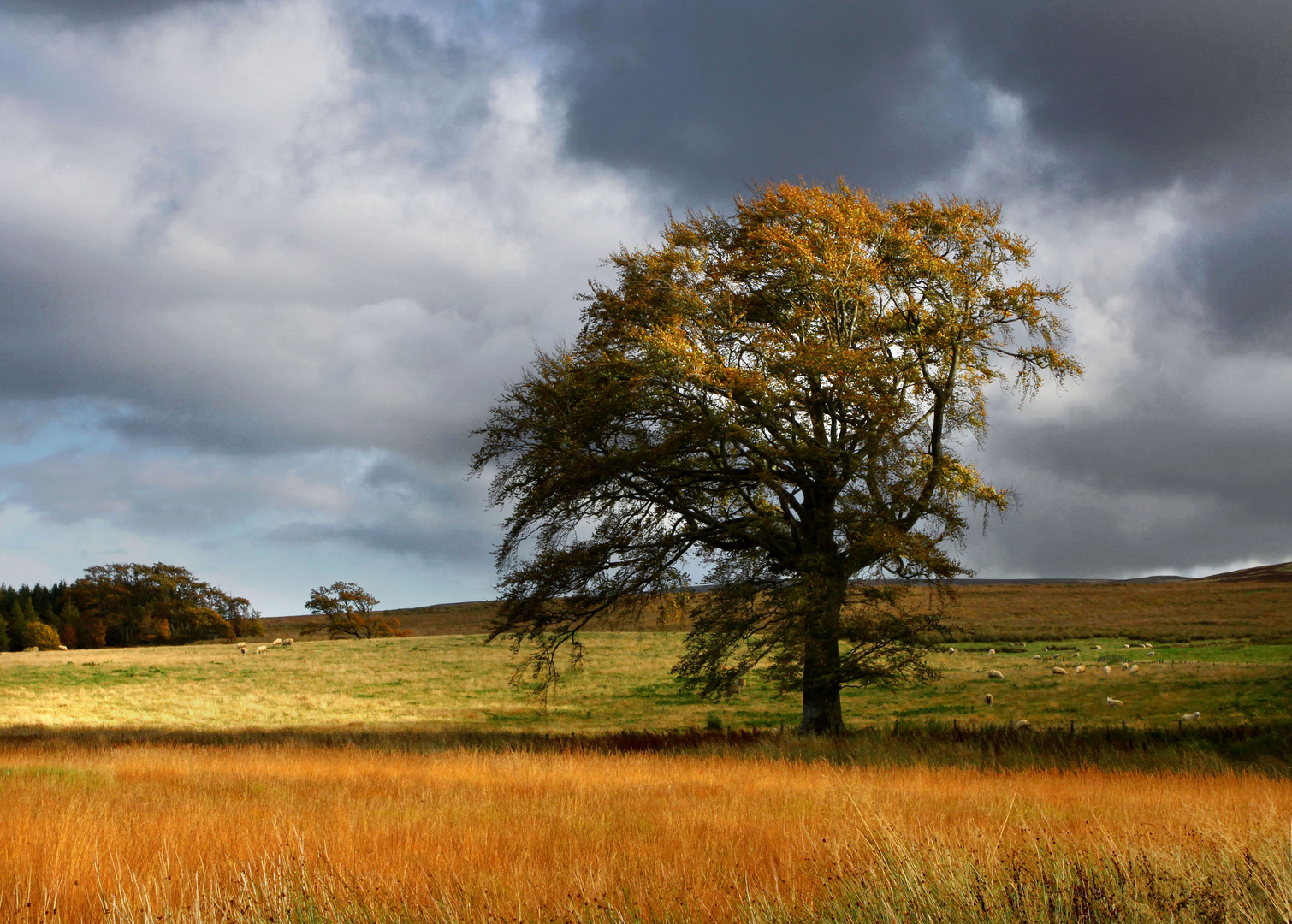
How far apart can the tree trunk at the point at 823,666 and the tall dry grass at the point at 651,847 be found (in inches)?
196

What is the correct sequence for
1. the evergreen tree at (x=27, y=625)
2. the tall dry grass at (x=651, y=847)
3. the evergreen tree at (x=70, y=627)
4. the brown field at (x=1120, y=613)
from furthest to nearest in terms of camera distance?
the evergreen tree at (x=70, y=627)
the evergreen tree at (x=27, y=625)
the brown field at (x=1120, y=613)
the tall dry grass at (x=651, y=847)

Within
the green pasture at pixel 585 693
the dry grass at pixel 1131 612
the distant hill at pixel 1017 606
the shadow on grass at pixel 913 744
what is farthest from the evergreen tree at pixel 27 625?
the dry grass at pixel 1131 612

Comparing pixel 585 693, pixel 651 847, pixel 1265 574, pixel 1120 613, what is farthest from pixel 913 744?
pixel 1265 574

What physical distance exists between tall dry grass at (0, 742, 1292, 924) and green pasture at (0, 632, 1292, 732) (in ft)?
35.4

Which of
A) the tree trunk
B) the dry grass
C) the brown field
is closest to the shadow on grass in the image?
the tree trunk

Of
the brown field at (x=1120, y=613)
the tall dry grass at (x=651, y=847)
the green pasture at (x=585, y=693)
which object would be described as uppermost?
the tall dry grass at (x=651, y=847)

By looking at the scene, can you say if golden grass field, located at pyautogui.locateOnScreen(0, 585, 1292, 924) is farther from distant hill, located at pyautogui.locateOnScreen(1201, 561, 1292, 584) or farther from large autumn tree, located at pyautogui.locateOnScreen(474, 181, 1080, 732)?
distant hill, located at pyautogui.locateOnScreen(1201, 561, 1292, 584)

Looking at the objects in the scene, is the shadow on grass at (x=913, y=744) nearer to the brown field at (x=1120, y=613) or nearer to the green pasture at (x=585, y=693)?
the green pasture at (x=585, y=693)

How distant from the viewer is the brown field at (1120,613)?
55688mm

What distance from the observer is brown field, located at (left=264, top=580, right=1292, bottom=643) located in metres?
55.7

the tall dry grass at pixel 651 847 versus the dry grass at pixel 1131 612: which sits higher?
the tall dry grass at pixel 651 847

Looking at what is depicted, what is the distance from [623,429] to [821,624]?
617cm

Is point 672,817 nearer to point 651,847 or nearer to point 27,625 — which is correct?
point 651,847

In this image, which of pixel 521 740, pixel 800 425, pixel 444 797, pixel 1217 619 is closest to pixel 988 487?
pixel 800 425
